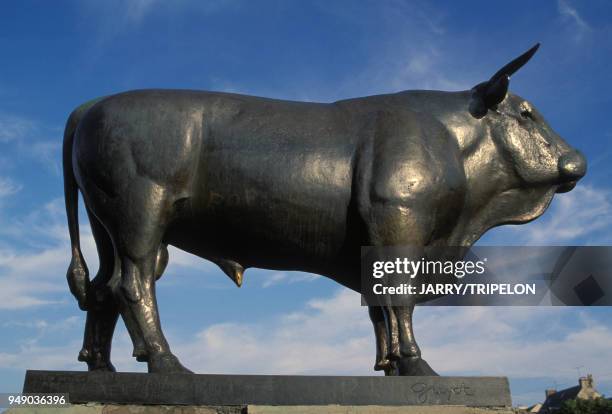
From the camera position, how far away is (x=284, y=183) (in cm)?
461

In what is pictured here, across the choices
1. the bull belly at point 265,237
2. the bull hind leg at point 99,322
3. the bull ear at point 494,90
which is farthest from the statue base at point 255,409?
the bull ear at point 494,90

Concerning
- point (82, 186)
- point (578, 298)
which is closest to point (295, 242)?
point (82, 186)

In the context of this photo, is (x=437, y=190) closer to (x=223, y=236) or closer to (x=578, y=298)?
(x=223, y=236)

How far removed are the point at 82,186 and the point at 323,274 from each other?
1912 millimetres

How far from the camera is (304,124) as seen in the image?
4828mm

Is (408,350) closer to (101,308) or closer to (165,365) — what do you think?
(165,365)

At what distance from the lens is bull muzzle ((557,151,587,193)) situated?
16.9ft

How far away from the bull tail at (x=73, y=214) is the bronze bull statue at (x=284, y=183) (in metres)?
0.01

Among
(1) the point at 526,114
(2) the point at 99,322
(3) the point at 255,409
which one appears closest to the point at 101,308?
(2) the point at 99,322

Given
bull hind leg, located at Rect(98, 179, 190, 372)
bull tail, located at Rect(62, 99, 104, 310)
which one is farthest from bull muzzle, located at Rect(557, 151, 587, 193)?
bull tail, located at Rect(62, 99, 104, 310)

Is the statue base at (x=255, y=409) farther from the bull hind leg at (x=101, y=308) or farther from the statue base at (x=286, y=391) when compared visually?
the bull hind leg at (x=101, y=308)

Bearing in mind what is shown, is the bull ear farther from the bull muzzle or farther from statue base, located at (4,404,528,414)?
statue base, located at (4,404,528,414)

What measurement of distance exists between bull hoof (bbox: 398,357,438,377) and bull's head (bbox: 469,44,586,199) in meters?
1.71

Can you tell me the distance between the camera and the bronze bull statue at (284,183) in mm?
4484
